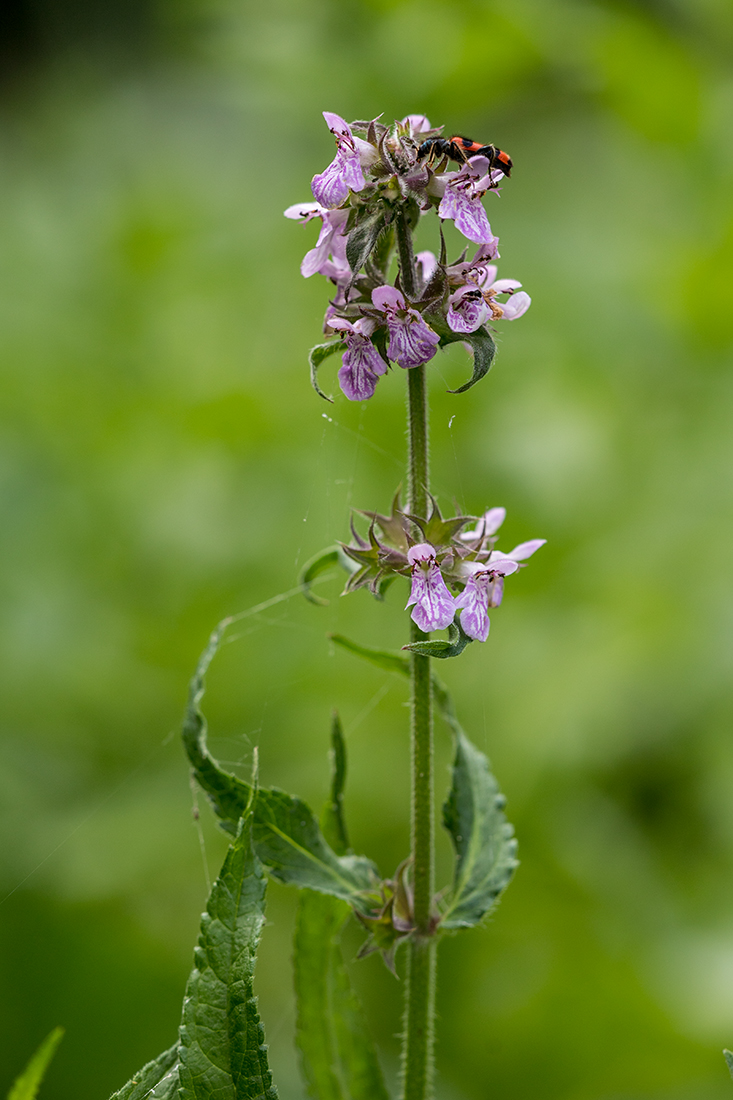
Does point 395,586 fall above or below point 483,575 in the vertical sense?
above

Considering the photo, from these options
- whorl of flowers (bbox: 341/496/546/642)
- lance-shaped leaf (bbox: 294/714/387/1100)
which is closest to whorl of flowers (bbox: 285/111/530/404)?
whorl of flowers (bbox: 341/496/546/642)

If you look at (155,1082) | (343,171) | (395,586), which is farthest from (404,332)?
(395,586)

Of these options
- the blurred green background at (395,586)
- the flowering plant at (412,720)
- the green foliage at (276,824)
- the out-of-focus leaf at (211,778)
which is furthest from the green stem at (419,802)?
the blurred green background at (395,586)

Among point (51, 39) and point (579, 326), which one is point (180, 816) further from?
point (51, 39)

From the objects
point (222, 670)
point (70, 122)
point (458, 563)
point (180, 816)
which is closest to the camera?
point (458, 563)

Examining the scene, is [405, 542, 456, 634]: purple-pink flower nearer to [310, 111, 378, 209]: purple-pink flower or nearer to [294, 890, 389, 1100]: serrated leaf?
[310, 111, 378, 209]: purple-pink flower

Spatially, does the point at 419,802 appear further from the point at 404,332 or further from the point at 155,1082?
the point at 404,332

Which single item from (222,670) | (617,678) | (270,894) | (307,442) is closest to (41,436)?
(307,442)
